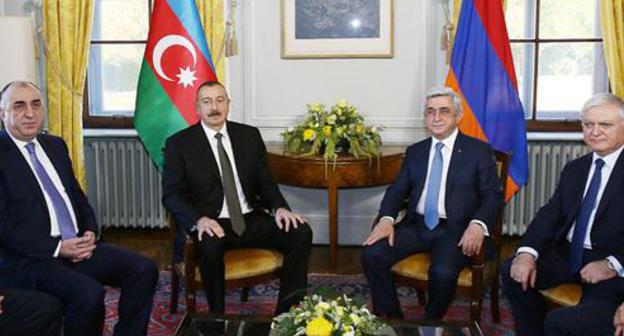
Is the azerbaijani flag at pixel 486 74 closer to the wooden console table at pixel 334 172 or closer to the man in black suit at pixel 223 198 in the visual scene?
the wooden console table at pixel 334 172

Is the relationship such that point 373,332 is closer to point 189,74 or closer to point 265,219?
point 265,219

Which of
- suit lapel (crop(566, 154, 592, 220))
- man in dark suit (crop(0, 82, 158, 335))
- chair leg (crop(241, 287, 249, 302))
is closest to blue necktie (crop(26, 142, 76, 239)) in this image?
man in dark suit (crop(0, 82, 158, 335))

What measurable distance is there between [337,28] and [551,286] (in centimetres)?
248

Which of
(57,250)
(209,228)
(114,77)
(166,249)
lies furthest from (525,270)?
(114,77)

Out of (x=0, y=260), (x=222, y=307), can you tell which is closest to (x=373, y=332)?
(x=222, y=307)

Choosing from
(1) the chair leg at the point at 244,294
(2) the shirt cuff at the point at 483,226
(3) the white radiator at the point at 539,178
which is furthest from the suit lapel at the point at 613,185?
(3) the white radiator at the point at 539,178

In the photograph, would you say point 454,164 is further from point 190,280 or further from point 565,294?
point 190,280

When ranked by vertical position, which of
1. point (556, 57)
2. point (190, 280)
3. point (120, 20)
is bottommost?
point (190, 280)

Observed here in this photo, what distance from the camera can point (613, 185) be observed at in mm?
2949

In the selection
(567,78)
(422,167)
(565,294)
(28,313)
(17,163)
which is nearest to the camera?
(28,313)

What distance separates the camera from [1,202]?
297 cm

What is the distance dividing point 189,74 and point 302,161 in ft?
2.83

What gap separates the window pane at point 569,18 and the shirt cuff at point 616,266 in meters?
2.59

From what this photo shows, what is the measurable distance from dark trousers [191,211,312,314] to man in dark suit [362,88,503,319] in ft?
1.02
